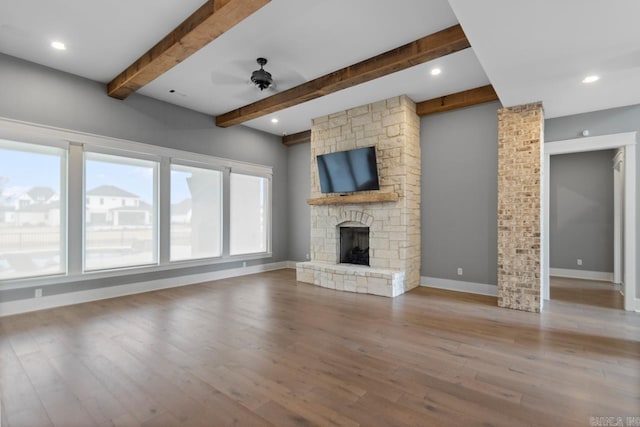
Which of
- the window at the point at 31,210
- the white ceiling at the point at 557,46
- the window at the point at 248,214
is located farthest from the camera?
the window at the point at 248,214

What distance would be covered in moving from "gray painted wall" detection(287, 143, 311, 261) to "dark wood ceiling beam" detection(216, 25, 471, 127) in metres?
2.16

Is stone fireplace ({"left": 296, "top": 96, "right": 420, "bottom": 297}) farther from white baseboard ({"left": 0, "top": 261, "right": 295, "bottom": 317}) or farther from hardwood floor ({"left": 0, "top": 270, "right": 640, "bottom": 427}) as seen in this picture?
white baseboard ({"left": 0, "top": 261, "right": 295, "bottom": 317})

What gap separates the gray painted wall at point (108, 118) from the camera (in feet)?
13.5

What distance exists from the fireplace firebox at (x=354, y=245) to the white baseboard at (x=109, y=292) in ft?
7.60

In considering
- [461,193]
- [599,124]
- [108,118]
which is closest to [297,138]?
[108,118]

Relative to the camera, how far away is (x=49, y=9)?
3150 millimetres

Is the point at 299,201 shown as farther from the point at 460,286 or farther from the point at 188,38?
the point at 188,38

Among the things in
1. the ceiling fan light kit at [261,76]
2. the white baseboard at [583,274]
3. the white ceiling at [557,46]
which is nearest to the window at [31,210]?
the ceiling fan light kit at [261,76]

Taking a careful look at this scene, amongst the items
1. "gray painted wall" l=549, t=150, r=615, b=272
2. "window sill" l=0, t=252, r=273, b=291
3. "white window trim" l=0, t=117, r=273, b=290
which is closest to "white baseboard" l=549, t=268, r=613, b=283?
"gray painted wall" l=549, t=150, r=615, b=272

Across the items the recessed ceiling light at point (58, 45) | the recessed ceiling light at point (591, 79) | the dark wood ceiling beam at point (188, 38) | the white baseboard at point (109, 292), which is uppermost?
the recessed ceiling light at point (58, 45)

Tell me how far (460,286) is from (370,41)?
421 centimetres

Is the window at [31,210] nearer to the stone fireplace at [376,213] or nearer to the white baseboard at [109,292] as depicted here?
the white baseboard at [109,292]

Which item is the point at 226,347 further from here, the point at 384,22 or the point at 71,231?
the point at 384,22

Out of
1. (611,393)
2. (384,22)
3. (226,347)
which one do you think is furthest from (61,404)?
(384,22)
